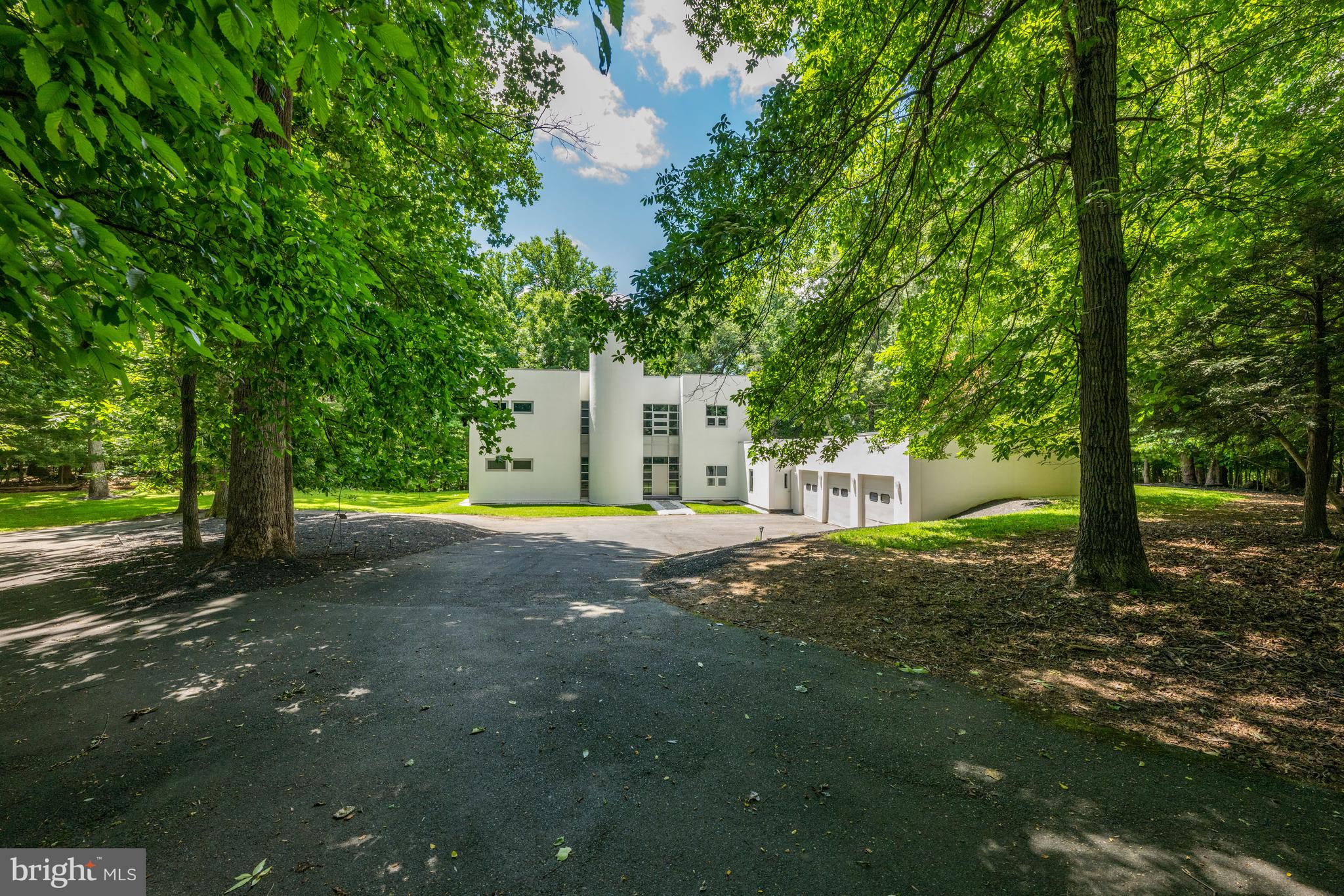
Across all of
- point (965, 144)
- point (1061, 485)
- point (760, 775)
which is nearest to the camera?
point (760, 775)

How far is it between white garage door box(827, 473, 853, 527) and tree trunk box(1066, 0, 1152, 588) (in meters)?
13.5

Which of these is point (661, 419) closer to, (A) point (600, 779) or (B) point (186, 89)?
(A) point (600, 779)

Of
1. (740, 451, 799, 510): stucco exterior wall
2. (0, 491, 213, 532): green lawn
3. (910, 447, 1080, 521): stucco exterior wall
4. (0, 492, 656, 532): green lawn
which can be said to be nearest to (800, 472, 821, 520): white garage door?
(740, 451, 799, 510): stucco exterior wall

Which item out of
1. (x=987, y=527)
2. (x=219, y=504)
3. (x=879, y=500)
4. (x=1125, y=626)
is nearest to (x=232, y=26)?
(x=1125, y=626)

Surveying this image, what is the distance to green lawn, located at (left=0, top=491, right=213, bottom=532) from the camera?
16.6 metres

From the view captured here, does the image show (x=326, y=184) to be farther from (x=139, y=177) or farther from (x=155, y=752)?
(x=155, y=752)

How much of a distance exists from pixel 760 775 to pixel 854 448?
1709 centimetres

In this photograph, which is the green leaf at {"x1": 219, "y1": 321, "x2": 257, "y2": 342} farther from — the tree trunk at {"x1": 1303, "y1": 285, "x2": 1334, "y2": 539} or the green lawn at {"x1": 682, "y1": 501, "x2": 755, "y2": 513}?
the green lawn at {"x1": 682, "y1": 501, "x2": 755, "y2": 513}

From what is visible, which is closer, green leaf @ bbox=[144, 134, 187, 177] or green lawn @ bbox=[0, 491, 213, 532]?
green leaf @ bbox=[144, 134, 187, 177]

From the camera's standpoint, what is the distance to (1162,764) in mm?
3078

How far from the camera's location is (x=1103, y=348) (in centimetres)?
578

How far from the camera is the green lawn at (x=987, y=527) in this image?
1023 centimetres

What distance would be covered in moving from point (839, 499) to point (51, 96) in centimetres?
2124


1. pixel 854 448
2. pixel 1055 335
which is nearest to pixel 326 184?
pixel 1055 335
